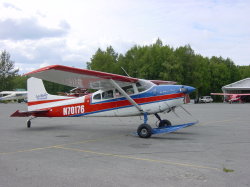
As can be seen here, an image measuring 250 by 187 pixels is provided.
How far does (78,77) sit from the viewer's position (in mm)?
10031

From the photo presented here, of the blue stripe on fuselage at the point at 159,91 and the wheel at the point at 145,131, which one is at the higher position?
the blue stripe on fuselage at the point at 159,91

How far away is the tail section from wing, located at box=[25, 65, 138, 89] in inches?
93.0

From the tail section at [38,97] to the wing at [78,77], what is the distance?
93.0 inches

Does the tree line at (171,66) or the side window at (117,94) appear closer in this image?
the side window at (117,94)

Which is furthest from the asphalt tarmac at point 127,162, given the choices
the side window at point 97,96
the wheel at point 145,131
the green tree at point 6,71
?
the green tree at point 6,71

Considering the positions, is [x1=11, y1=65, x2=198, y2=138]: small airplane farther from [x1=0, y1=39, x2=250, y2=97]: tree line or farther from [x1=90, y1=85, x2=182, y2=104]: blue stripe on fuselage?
[x1=0, y1=39, x2=250, y2=97]: tree line

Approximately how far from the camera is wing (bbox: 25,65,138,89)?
8.77 meters

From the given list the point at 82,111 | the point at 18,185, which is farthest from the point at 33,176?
the point at 82,111

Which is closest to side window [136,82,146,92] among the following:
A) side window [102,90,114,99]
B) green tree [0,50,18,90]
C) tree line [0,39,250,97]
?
side window [102,90,114,99]

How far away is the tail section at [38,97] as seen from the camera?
13016mm

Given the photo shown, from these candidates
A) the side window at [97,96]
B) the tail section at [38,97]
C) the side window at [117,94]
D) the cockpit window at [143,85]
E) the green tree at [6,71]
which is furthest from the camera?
the green tree at [6,71]

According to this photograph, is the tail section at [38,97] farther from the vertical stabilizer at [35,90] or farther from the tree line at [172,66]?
the tree line at [172,66]

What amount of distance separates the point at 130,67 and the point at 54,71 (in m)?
60.4

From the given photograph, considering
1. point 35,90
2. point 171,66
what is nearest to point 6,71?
point 171,66
